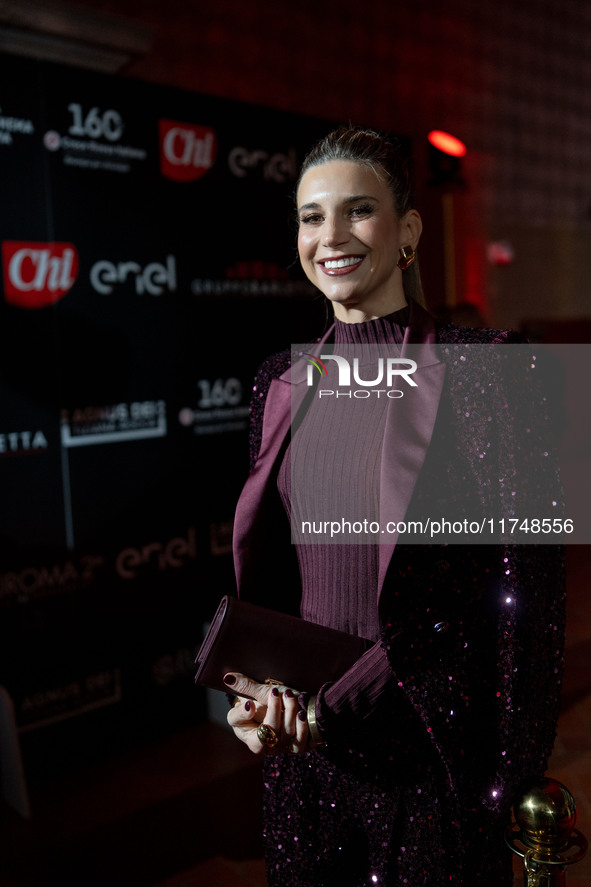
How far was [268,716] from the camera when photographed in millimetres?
1027

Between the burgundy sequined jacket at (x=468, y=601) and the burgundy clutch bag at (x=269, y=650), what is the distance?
0.03 meters

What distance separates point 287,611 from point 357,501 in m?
0.27

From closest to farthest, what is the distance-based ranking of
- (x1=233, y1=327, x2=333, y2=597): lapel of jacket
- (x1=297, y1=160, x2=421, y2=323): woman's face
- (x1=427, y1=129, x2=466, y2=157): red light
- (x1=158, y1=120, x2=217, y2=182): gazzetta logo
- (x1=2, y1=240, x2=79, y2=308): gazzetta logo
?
(x1=297, y1=160, x2=421, y2=323): woman's face → (x1=233, y1=327, x2=333, y2=597): lapel of jacket → (x1=427, y1=129, x2=466, y2=157): red light → (x1=2, y1=240, x2=79, y2=308): gazzetta logo → (x1=158, y1=120, x2=217, y2=182): gazzetta logo

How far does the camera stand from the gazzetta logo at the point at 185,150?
118 inches

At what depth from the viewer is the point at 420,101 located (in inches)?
244

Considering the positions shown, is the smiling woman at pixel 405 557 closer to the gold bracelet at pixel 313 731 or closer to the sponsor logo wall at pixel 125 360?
the gold bracelet at pixel 313 731

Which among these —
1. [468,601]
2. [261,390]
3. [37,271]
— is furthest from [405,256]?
[37,271]

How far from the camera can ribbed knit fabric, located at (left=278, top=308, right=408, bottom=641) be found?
3.62ft

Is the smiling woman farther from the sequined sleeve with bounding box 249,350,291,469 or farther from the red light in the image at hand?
the red light

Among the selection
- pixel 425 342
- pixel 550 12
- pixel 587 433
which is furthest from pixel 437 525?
pixel 550 12

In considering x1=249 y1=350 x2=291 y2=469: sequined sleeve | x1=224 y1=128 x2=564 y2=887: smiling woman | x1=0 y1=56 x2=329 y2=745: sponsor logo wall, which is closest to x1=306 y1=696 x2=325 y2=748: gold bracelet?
x1=224 y1=128 x2=564 y2=887: smiling woman

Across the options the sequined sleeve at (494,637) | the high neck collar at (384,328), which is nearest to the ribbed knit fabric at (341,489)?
the high neck collar at (384,328)

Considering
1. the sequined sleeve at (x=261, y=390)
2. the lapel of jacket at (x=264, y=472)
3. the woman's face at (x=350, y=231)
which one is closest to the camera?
the woman's face at (x=350, y=231)

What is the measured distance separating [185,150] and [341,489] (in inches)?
92.1
